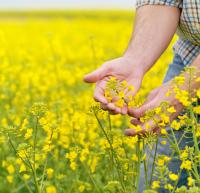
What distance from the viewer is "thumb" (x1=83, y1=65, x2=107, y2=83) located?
7.24 feet

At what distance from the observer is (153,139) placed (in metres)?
2.04

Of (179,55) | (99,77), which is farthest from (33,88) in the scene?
(99,77)

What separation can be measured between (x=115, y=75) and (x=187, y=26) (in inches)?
16.6

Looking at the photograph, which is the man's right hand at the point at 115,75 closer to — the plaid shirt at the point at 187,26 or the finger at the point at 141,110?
the finger at the point at 141,110

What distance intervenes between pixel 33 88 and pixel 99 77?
9.34 feet

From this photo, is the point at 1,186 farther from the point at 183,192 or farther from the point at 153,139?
the point at 183,192

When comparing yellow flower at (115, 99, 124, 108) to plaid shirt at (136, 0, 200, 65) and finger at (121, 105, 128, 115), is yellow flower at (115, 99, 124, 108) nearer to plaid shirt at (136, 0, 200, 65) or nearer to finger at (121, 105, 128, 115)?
finger at (121, 105, 128, 115)

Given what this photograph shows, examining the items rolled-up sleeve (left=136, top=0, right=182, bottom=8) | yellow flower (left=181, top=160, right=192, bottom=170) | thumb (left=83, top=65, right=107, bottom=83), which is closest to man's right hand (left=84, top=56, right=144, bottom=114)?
thumb (left=83, top=65, right=107, bottom=83)

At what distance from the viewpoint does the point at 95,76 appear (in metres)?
2.21

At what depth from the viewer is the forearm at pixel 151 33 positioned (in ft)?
8.09

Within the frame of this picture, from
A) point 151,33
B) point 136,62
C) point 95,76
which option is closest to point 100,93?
point 95,76

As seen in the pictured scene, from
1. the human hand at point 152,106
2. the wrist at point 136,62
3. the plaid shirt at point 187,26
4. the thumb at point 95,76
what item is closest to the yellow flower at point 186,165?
the human hand at point 152,106

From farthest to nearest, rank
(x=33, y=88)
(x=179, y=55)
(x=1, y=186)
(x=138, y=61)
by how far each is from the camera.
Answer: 1. (x=33, y=88)
2. (x=1, y=186)
3. (x=179, y=55)
4. (x=138, y=61)

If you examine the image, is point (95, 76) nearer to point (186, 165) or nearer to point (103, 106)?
point (103, 106)
